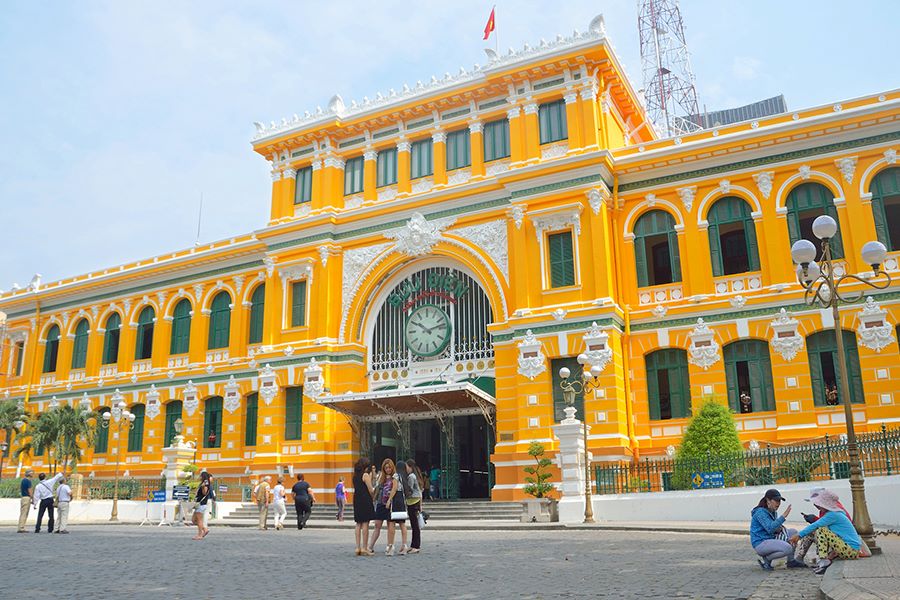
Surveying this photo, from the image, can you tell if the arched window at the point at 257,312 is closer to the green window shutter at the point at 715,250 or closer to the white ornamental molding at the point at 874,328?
the green window shutter at the point at 715,250

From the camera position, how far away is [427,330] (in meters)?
28.5

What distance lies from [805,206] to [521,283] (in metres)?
9.35

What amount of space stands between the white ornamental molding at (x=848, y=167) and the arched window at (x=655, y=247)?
5323 millimetres

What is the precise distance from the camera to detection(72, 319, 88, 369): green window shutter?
39.1 m

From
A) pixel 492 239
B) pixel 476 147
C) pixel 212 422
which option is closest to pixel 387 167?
pixel 476 147

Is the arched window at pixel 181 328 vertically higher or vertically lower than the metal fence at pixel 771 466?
higher

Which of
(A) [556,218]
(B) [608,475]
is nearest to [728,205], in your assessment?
(A) [556,218]

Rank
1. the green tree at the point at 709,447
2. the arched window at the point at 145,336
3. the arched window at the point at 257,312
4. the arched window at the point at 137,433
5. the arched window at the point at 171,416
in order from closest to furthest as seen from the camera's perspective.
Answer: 1. the green tree at the point at 709,447
2. the arched window at the point at 257,312
3. the arched window at the point at 171,416
4. the arched window at the point at 137,433
5. the arched window at the point at 145,336

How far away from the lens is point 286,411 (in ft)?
98.6

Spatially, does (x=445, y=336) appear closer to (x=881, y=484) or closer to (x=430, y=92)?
(x=430, y=92)

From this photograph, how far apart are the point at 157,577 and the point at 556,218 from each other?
736 inches

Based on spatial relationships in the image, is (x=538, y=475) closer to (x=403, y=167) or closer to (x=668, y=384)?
(x=668, y=384)

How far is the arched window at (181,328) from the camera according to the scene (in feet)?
117

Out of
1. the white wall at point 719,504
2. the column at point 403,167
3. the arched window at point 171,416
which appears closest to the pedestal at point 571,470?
the white wall at point 719,504
